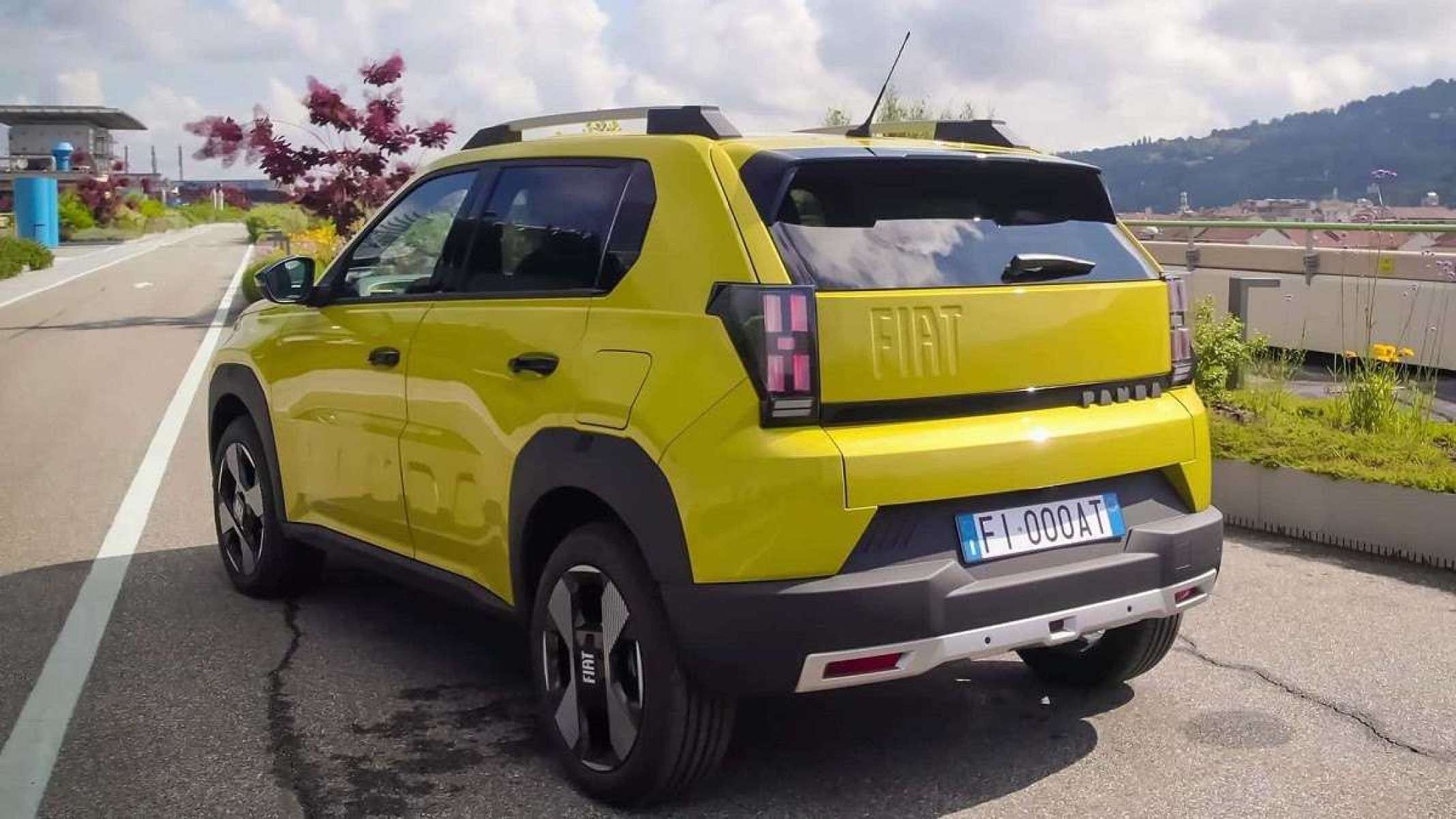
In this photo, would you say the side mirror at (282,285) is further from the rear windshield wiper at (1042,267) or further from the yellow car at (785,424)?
the rear windshield wiper at (1042,267)

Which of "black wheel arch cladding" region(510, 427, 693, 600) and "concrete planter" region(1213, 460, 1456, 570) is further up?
"black wheel arch cladding" region(510, 427, 693, 600)

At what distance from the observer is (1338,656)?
558 cm

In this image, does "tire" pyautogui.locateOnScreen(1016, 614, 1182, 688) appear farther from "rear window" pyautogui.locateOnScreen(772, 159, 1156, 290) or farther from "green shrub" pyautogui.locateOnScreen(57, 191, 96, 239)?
"green shrub" pyautogui.locateOnScreen(57, 191, 96, 239)

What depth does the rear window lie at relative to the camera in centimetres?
396

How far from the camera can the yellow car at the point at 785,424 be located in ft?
12.3

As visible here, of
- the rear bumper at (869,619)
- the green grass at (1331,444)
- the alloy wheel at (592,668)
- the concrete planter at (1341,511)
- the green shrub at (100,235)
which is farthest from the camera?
the green shrub at (100,235)

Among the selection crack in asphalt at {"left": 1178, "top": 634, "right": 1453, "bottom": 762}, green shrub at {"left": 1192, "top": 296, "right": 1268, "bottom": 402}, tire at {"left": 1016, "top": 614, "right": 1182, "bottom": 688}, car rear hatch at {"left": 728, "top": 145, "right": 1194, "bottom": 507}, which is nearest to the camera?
car rear hatch at {"left": 728, "top": 145, "right": 1194, "bottom": 507}

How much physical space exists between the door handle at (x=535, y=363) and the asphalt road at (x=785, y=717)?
43.2 inches

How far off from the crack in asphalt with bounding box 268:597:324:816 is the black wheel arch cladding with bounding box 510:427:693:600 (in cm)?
79

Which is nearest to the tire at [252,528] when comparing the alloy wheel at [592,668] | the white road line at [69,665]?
the white road line at [69,665]

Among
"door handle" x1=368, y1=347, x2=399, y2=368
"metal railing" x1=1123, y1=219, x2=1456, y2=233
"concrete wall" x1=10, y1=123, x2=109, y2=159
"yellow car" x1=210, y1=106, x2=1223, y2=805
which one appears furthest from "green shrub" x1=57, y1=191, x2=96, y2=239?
"yellow car" x1=210, y1=106, x2=1223, y2=805

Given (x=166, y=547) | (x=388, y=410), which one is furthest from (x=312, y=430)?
(x=166, y=547)

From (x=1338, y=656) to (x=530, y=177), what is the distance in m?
3.24

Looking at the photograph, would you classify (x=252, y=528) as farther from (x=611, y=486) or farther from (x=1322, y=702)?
(x=1322, y=702)
